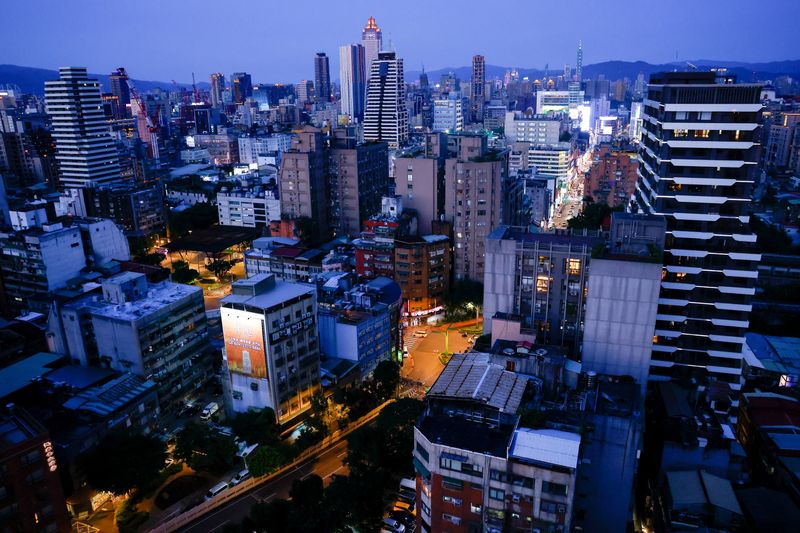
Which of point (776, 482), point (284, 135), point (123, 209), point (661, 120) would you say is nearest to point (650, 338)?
point (776, 482)

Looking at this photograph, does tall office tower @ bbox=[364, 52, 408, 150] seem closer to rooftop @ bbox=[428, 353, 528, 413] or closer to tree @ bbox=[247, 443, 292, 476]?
tree @ bbox=[247, 443, 292, 476]

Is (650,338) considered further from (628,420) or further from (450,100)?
(450,100)

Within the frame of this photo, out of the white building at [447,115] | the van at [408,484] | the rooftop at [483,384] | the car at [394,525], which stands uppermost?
the white building at [447,115]

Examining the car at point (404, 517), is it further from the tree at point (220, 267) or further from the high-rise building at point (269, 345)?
the tree at point (220, 267)

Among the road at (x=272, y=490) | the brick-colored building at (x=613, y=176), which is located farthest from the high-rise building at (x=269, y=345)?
the brick-colored building at (x=613, y=176)

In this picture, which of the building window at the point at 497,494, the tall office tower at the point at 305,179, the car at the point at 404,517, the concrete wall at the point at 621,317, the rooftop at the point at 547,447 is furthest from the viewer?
the tall office tower at the point at 305,179
